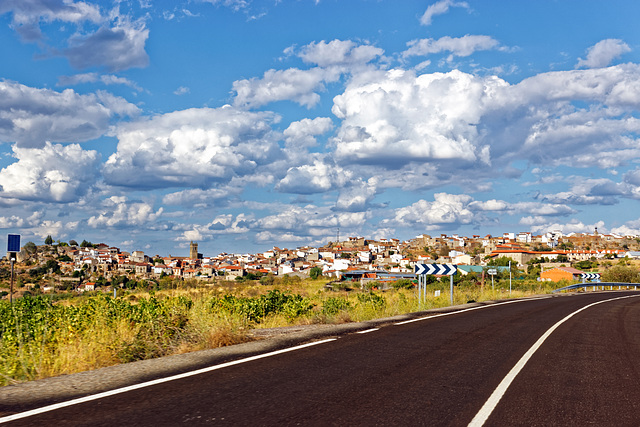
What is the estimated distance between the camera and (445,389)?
254 inches

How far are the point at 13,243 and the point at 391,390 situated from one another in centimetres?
1638

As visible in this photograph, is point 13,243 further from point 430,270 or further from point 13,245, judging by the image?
point 430,270

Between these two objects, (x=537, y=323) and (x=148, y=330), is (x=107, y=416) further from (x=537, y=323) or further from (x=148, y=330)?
(x=537, y=323)

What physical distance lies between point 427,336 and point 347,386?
17.5ft

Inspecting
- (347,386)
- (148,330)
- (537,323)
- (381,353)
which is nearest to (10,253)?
(148,330)

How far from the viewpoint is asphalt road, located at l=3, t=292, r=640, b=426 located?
16.5ft

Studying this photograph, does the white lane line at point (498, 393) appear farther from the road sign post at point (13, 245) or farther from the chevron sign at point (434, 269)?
the road sign post at point (13, 245)

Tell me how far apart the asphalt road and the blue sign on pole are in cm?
1304

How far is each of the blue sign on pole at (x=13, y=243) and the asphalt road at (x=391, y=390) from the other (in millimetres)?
13039

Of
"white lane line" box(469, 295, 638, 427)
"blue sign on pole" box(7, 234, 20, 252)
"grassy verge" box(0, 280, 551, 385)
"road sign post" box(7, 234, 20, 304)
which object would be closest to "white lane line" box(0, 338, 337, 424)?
"grassy verge" box(0, 280, 551, 385)

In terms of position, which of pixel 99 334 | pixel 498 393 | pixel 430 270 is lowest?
pixel 498 393

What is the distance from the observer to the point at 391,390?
20.6 feet

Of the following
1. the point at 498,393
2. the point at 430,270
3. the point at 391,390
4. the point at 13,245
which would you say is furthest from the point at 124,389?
the point at 430,270

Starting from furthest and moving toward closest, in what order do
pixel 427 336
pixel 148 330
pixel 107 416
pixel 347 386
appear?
pixel 427 336 → pixel 148 330 → pixel 347 386 → pixel 107 416
